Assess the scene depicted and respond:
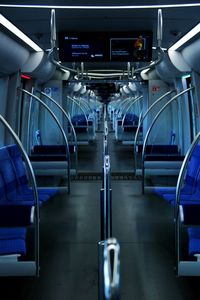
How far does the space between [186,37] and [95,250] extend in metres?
3.44

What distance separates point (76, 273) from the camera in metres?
4.41

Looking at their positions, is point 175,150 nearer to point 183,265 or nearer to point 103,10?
point 103,10

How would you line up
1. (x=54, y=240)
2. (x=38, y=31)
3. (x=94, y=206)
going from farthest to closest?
1. (x=94, y=206)
2. (x=38, y=31)
3. (x=54, y=240)

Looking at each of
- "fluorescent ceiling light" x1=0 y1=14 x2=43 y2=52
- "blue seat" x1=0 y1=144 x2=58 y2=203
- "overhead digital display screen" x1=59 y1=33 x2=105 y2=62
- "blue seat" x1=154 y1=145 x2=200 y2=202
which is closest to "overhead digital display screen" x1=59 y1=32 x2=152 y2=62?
"overhead digital display screen" x1=59 y1=33 x2=105 y2=62

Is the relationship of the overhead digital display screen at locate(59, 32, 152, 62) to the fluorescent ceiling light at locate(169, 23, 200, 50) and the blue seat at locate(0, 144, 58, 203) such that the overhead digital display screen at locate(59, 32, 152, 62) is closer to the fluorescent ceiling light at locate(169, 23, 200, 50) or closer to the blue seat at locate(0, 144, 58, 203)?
the fluorescent ceiling light at locate(169, 23, 200, 50)

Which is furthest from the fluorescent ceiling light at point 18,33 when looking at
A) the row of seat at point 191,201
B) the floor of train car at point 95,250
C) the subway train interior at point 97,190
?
the row of seat at point 191,201

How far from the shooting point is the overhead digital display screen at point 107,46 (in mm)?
5676

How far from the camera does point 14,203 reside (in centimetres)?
527

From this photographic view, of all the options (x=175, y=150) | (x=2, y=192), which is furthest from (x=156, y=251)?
(x=175, y=150)

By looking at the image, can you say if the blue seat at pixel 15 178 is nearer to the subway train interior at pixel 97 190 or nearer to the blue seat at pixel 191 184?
the subway train interior at pixel 97 190

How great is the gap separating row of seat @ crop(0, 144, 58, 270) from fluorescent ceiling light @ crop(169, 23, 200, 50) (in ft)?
9.56

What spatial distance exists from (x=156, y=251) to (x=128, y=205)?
2250 mm

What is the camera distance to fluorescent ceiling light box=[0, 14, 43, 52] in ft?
17.2

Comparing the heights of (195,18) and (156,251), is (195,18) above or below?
above
